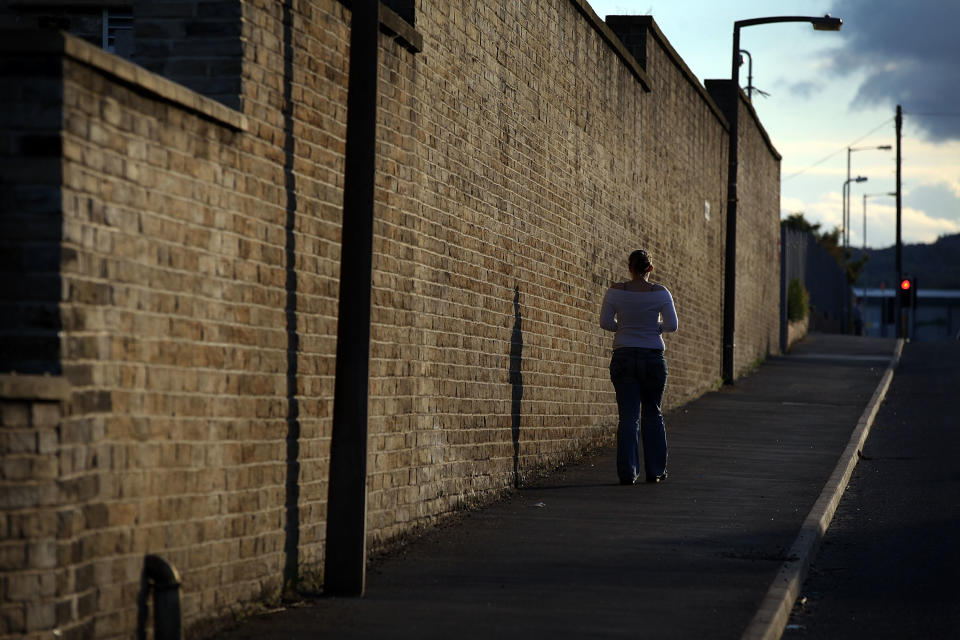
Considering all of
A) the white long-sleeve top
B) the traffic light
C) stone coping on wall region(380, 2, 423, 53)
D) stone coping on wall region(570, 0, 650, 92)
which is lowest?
the white long-sleeve top

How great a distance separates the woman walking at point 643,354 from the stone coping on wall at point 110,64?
618cm

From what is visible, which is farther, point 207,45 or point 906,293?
point 906,293

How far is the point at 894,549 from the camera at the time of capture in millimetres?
9344

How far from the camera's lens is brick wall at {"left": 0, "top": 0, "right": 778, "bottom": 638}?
17.5ft

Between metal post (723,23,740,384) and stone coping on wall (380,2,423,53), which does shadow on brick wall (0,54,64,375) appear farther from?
metal post (723,23,740,384)

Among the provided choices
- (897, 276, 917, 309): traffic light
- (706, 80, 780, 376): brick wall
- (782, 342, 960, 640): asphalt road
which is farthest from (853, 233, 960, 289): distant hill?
(782, 342, 960, 640): asphalt road

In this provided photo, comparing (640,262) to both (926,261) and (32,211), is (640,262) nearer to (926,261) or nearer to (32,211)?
(32,211)

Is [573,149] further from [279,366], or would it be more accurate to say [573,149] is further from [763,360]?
[763,360]

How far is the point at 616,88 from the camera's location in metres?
15.6

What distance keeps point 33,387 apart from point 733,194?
20622 mm

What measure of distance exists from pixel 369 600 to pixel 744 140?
21539 mm

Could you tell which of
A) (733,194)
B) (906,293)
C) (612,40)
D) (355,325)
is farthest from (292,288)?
(906,293)

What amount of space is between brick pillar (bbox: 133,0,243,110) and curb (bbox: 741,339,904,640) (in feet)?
11.7

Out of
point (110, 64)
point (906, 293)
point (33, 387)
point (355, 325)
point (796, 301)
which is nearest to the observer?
point (33, 387)
